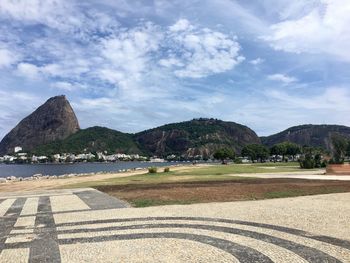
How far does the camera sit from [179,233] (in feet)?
40.3

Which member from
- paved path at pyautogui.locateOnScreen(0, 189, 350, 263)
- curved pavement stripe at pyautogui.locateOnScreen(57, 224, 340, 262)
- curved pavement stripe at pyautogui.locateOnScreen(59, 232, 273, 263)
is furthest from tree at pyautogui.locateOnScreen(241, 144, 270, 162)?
curved pavement stripe at pyautogui.locateOnScreen(59, 232, 273, 263)

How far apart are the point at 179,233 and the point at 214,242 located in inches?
60.4

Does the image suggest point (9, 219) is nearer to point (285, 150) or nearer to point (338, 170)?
point (338, 170)

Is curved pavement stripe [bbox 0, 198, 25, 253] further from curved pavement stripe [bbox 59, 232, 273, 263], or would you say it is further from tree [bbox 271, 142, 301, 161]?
tree [bbox 271, 142, 301, 161]

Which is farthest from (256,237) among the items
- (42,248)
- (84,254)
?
(42,248)

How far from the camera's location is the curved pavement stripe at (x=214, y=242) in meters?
9.52

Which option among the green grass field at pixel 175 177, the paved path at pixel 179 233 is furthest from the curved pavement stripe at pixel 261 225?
the green grass field at pixel 175 177

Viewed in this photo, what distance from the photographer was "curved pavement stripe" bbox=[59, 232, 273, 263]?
9524mm

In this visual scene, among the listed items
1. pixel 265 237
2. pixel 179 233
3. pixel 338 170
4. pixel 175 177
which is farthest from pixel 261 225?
pixel 338 170

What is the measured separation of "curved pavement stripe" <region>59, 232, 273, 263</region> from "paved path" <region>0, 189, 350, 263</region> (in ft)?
0.07

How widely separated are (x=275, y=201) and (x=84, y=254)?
1213 cm

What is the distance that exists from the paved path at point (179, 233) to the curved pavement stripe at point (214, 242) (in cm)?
2

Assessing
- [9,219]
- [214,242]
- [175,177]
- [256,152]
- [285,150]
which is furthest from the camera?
[256,152]

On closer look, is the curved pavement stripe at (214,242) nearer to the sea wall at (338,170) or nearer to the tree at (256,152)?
the sea wall at (338,170)
